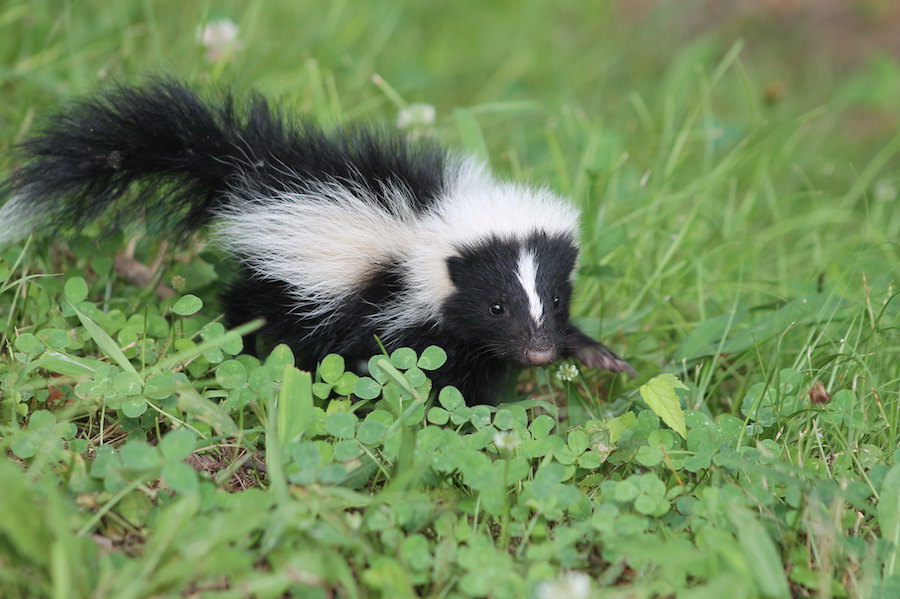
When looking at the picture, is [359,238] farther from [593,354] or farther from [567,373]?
[593,354]

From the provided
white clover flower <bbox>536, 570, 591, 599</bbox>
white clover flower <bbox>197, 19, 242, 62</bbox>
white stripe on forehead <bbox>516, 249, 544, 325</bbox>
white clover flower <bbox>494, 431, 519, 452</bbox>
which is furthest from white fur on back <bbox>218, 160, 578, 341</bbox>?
white clover flower <bbox>197, 19, 242, 62</bbox>

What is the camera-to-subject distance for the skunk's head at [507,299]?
154 inches

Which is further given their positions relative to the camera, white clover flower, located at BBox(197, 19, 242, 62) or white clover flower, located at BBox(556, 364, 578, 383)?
white clover flower, located at BBox(197, 19, 242, 62)

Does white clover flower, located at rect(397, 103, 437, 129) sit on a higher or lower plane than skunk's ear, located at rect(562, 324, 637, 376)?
higher

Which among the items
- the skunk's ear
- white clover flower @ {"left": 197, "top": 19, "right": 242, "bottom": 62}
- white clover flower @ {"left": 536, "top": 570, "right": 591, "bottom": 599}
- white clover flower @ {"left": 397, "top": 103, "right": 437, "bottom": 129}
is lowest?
the skunk's ear

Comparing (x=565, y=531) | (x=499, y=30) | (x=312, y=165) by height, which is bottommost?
(x=499, y=30)

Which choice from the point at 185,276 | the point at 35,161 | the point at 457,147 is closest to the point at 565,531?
the point at 185,276

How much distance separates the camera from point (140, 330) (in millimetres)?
3941

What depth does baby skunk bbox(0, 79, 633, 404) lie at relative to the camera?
156 inches

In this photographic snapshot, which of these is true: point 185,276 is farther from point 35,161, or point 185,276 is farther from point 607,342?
point 607,342

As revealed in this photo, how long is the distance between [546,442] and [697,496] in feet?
1.88

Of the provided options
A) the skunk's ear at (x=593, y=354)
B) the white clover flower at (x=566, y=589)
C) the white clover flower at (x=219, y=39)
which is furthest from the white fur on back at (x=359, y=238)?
the white clover flower at (x=219, y=39)

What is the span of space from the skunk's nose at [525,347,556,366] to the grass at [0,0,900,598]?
175 millimetres

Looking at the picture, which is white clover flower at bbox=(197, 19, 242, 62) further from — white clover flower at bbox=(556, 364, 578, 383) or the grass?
white clover flower at bbox=(556, 364, 578, 383)
